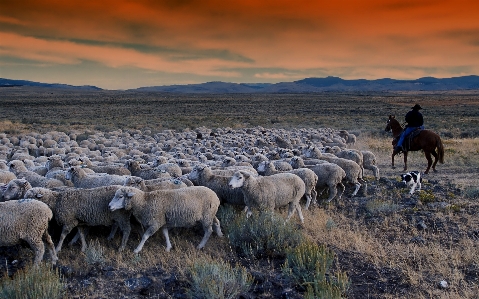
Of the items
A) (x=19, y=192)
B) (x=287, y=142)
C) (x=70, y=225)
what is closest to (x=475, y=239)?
(x=70, y=225)

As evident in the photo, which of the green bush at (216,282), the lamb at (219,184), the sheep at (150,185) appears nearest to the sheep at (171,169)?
the lamb at (219,184)

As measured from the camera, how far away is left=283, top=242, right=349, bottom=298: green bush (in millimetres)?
5241

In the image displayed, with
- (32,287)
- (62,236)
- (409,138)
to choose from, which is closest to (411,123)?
(409,138)

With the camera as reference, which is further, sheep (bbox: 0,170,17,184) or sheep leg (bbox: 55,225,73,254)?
sheep (bbox: 0,170,17,184)

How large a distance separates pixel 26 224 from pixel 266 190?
4440 mm

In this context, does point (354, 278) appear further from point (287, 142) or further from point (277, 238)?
point (287, 142)

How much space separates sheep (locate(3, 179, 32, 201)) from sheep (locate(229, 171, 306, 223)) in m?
3.95

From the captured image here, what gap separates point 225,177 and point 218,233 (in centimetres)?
174

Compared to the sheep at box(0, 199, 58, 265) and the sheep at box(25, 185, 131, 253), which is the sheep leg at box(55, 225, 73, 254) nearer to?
the sheep at box(25, 185, 131, 253)

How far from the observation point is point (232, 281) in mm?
5352

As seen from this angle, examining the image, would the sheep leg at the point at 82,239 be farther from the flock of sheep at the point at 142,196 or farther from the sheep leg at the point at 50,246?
the sheep leg at the point at 50,246

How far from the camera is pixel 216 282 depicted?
17.5 ft

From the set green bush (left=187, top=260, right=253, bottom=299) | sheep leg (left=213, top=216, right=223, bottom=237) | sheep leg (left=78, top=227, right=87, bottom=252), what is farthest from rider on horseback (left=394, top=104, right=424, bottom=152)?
sheep leg (left=78, top=227, right=87, bottom=252)

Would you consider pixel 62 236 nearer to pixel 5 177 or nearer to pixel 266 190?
pixel 5 177
